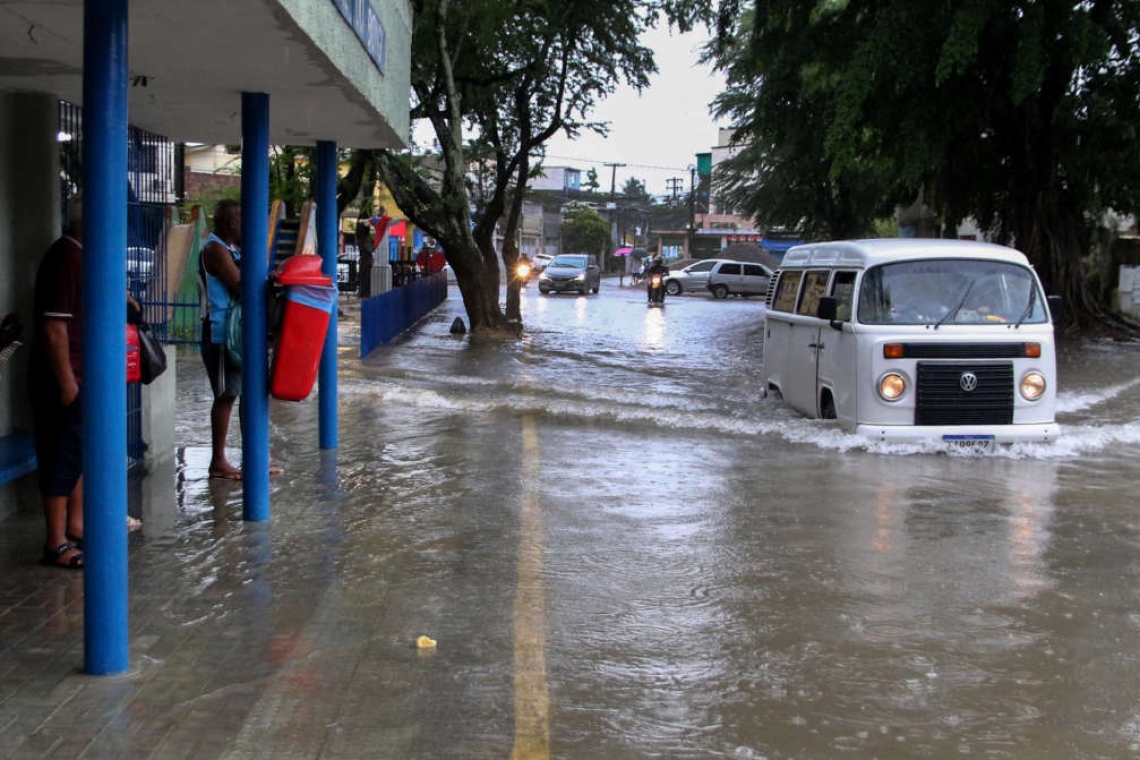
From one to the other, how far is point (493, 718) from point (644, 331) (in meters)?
22.7

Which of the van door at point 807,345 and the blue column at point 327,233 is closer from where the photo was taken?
the blue column at point 327,233

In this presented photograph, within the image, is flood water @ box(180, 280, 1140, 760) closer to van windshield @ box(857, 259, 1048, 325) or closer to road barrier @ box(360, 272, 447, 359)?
van windshield @ box(857, 259, 1048, 325)

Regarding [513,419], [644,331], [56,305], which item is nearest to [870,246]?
[513,419]

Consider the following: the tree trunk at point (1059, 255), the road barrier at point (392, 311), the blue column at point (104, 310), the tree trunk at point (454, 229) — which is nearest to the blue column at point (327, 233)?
the blue column at point (104, 310)

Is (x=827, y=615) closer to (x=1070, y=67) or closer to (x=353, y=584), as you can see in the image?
(x=353, y=584)

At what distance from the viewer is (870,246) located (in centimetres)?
1098

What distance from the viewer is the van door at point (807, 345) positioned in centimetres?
1134

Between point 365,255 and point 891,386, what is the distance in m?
23.1

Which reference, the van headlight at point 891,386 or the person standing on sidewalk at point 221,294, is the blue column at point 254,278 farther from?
the van headlight at point 891,386

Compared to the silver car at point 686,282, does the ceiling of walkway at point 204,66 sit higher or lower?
higher

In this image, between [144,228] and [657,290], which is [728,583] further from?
[657,290]

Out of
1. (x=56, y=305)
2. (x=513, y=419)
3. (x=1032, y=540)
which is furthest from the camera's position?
(x=513, y=419)

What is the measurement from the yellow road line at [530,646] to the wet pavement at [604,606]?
0.02 m

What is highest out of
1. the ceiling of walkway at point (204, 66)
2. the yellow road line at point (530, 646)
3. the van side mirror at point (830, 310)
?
the ceiling of walkway at point (204, 66)
